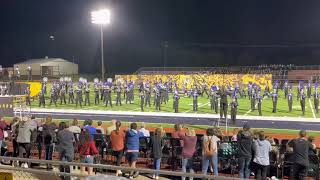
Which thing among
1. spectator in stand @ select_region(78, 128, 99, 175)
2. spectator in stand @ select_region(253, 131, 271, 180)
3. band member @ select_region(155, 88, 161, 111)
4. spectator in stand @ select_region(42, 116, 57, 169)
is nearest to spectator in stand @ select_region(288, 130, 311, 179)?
spectator in stand @ select_region(253, 131, 271, 180)

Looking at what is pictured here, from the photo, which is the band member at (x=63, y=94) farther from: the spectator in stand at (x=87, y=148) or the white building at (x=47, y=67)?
the spectator in stand at (x=87, y=148)

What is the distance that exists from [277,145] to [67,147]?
5.17 metres

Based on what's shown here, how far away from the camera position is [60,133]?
11.1 m

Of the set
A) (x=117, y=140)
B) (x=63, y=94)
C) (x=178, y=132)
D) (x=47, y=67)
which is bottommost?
(x=117, y=140)

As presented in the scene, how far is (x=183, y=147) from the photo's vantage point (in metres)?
11.2

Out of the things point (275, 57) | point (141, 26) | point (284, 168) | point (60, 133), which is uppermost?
point (141, 26)

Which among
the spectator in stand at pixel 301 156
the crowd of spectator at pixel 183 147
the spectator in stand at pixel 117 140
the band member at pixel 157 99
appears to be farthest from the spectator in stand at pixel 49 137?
the band member at pixel 157 99

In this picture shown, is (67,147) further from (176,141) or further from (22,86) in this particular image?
(22,86)

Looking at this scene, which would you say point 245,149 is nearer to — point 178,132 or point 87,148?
point 178,132

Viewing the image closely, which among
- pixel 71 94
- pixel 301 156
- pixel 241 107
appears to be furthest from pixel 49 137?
pixel 71 94

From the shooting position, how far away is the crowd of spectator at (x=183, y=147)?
998 cm

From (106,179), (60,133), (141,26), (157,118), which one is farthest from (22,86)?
(141,26)

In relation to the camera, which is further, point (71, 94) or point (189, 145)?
point (71, 94)

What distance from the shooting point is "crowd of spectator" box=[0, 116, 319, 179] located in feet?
32.7
